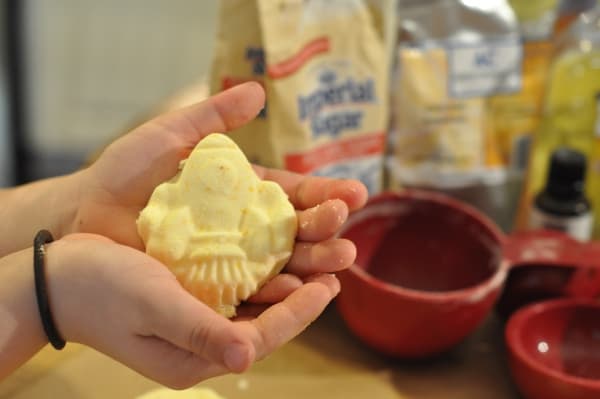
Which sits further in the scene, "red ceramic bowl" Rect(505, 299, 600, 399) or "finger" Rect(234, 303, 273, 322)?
"red ceramic bowl" Rect(505, 299, 600, 399)

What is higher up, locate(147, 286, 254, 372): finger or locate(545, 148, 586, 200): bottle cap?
locate(147, 286, 254, 372): finger

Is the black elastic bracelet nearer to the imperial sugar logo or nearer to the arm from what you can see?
the arm

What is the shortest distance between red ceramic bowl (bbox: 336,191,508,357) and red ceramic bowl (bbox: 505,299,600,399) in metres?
0.05

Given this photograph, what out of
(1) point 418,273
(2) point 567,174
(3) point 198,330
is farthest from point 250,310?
(2) point 567,174

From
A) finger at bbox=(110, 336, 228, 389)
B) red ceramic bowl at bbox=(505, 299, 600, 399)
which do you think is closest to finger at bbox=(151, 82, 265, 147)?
finger at bbox=(110, 336, 228, 389)

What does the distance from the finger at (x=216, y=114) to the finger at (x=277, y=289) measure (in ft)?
0.52

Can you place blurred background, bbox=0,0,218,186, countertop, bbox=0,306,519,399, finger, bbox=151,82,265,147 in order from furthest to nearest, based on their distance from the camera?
blurred background, bbox=0,0,218,186 → countertop, bbox=0,306,519,399 → finger, bbox=151,82,265,147

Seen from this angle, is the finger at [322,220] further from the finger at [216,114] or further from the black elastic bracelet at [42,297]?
the black elastic bracelet at [42,297]

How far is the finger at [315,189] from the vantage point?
25.9 inches

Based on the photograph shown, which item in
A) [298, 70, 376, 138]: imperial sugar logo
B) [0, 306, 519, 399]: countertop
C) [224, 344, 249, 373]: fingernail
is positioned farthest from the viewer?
[298, 70, 376, 138]: imperial sugar logo

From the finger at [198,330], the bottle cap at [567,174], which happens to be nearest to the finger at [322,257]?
the finger at [198,330]

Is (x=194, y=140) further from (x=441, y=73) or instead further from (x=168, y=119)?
(x=441, y=73)

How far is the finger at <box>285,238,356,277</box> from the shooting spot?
63cm

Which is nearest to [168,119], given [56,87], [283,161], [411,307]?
[283,161]
